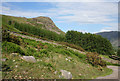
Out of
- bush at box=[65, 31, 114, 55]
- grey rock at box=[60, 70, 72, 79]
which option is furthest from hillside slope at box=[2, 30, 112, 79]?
bush at box=[65, 31, 114, 55]

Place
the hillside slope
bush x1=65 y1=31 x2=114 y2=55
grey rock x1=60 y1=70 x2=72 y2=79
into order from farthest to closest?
1. bush x1=65 y1=31 x2=114 y2=55
2. grey rock x1=60 y1=70 x2=72 y2=79
3. the hillside slope

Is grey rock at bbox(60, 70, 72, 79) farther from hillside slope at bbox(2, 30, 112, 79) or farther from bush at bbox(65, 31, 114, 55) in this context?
bush at bbox(65, 31, 114, 55)

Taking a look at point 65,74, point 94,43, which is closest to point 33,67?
point 65,74

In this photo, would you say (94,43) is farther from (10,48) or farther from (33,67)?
(10,48)

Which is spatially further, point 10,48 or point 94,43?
point 94,43

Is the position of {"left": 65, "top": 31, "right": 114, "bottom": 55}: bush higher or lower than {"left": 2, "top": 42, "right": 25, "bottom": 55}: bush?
lower

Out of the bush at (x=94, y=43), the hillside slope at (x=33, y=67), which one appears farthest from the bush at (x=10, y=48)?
the bush at (x=94, y=43)

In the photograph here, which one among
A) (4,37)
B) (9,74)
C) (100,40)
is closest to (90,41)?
(100,40)

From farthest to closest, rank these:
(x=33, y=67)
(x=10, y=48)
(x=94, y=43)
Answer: (x=94, y=43), (x=10, y=48), (x=33, y=67)

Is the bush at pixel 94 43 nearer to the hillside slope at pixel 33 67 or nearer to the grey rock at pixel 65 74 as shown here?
the hillside slope at pixel 33 67

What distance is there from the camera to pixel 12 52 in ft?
36.6

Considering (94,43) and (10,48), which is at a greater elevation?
(10,48)

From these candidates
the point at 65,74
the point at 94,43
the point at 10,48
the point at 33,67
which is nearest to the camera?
the point at 33,67

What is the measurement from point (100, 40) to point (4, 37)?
93.6 feet
